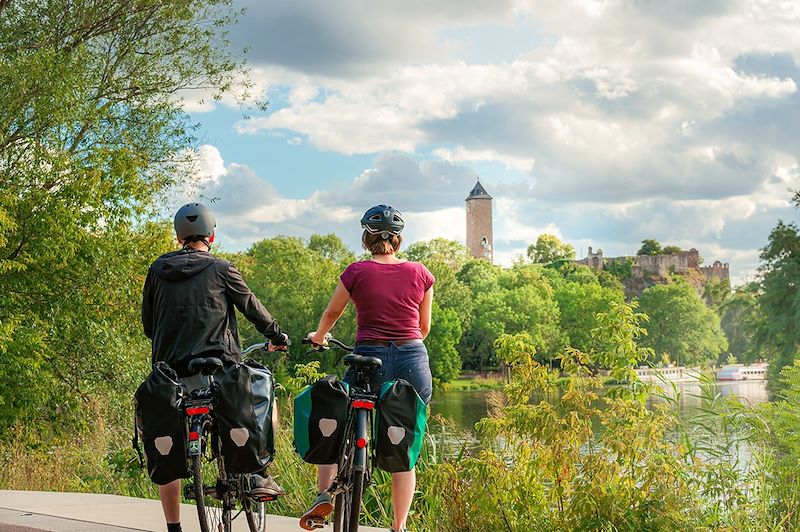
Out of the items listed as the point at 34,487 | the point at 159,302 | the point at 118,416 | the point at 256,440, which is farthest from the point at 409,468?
the point at 118,416

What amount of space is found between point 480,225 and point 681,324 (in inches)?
2386

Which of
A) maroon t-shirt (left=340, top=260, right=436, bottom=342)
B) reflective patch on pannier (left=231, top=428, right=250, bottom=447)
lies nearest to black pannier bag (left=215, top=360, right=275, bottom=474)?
reflective patch on pannier (left=231, top=428, right=250, bottom=447)

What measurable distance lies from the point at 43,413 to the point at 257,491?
14.2m

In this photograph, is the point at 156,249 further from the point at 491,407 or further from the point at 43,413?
the point at 491,407

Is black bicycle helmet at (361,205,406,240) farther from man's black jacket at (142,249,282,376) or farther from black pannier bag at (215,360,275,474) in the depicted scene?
black pannier bag at (215,360,275,474)

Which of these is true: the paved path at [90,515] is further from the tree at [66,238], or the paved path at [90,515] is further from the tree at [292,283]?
the tree at [292,283]

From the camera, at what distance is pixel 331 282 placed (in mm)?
61938

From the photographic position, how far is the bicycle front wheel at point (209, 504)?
5.35 meters

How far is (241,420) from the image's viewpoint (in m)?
5.33

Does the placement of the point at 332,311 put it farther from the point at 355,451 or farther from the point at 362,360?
the point at 355,451

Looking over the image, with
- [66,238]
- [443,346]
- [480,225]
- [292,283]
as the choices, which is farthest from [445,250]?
[66,238]

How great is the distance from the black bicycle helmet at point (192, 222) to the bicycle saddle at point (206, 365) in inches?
30.3

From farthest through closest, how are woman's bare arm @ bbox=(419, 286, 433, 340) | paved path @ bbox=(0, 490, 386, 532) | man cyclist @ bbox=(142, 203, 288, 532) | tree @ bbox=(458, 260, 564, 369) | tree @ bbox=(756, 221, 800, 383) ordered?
1. tree @ bbox=(458, 260, 564, 369)
2. tree @ bbox=(756, 221, 800, 383)
3. paved path @ bbox=(0, 490, 386, 532)
4. woman's bare arm @ bbox=(419, 286, 433, 340)
5. man cyclist @ bbox=(142, 203, 288, 532)

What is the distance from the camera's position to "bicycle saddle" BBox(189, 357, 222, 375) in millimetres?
5348
